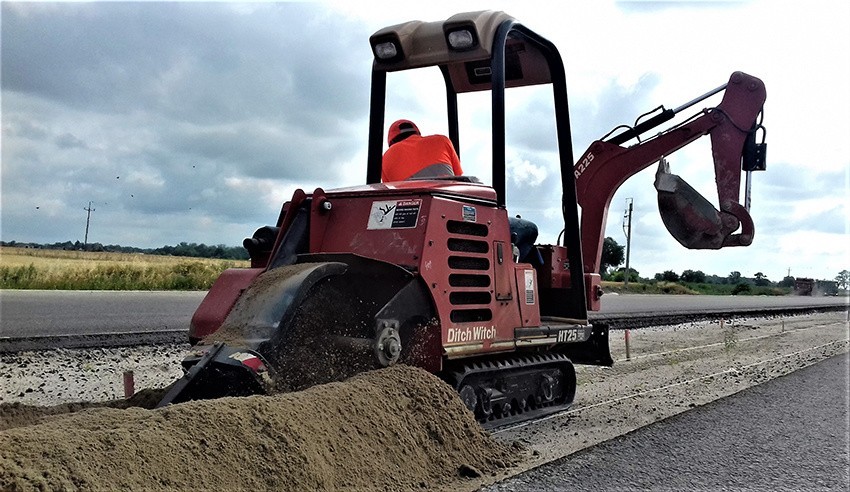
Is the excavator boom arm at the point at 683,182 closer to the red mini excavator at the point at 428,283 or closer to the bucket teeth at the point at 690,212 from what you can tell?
the bucket teeth at the point at 690,212

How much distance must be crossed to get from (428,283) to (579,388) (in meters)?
4.10

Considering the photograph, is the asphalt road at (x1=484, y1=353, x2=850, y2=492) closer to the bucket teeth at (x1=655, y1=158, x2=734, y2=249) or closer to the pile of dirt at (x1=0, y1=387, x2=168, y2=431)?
the bucket teeth at (x1=655, y1=158, x2=734, y2=249)

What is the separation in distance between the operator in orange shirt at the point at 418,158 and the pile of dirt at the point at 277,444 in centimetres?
232

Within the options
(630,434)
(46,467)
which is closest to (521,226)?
(630,434)

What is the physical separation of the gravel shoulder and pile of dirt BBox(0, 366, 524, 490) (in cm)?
9

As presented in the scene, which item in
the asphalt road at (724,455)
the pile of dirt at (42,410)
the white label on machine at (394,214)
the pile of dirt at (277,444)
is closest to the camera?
the pile of dirt at (277,444)

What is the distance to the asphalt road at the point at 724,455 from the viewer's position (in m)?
5.07

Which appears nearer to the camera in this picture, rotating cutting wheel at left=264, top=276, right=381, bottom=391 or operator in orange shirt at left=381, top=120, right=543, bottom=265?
rotating cutting wheel at left=264, top=276, right=381, bottom=391

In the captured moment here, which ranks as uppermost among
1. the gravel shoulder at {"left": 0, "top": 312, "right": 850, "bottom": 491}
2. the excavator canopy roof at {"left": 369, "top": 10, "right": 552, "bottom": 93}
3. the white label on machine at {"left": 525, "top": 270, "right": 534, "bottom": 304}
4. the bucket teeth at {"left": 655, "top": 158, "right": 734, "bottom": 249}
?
the excavator canopy roof at {"left": 369, "top": 10, "right": 552, "bottom": 93}

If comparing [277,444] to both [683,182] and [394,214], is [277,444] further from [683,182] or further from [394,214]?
[683,182]

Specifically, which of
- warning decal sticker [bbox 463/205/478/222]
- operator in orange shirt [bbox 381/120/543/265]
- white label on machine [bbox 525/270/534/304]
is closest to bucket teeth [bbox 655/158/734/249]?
operator in orange shirt [bbox 381/120/543/265]

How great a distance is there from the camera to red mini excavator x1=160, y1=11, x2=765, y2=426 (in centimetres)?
517

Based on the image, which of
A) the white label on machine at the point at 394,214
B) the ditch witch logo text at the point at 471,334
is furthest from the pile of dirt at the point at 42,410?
the ditch witch logo text at the point at 471,334

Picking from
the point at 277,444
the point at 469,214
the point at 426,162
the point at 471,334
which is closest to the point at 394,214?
the point at 469,214
